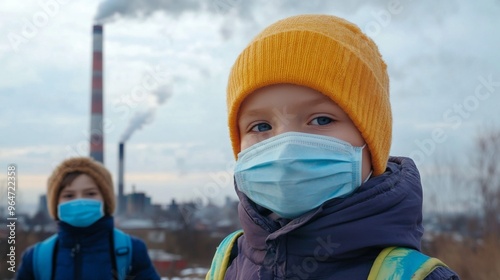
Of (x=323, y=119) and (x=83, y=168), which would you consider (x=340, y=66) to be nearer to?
(x=323, y=119)

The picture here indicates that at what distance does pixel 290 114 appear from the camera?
62.7 inches

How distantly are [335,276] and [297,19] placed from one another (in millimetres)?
771

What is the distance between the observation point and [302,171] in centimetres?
155

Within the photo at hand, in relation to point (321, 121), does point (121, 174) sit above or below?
below

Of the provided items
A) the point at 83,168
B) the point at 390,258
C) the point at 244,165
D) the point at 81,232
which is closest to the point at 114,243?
the point at 81,232

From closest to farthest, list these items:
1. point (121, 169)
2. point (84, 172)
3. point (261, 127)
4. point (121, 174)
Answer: point (261, 127)
point (84, 172)
point (121, 169)
point (121, 174)

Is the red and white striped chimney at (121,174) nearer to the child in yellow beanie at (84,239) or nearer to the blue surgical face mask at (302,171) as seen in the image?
the child in yellow beanie at (84,239)

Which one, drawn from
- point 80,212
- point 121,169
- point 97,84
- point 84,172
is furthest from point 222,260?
point 97,84

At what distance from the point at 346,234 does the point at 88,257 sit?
2923 mm

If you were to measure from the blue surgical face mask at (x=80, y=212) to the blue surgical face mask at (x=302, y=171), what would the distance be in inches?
112

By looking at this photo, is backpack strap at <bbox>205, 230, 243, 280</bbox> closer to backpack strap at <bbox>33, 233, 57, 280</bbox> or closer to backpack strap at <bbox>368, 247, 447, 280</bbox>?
backpack strap at <bbox>368, 247, 447, 280</bbox>

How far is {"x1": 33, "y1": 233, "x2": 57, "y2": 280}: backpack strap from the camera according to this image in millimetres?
3945

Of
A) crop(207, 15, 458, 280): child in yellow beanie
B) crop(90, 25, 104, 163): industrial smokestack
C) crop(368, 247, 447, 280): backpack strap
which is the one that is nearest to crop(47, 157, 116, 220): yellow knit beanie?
crop(207, 15, 458, 280): child in yellow beanie

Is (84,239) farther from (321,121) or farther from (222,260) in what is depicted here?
(321,121)
